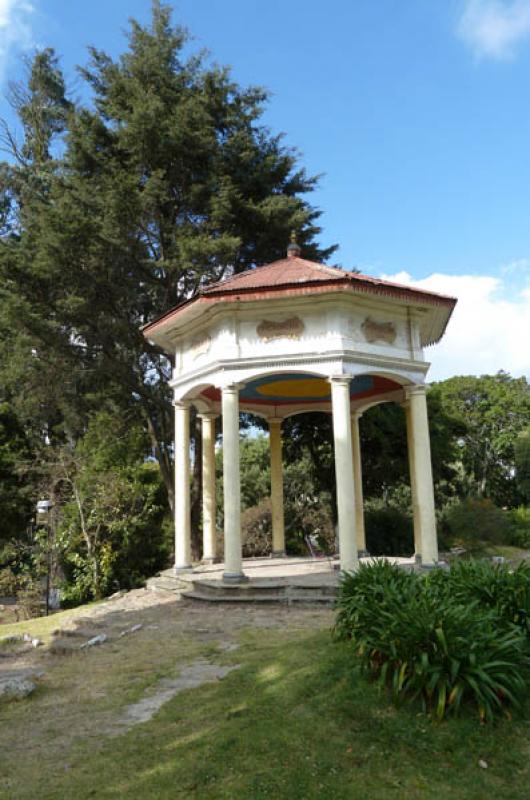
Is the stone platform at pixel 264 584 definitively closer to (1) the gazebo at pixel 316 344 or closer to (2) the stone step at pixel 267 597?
(2) the stone step at pixel 267 597

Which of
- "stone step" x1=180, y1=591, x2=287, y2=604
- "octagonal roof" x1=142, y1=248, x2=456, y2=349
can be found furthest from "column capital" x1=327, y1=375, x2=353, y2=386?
"stone step" x1=180, y1=591, x2=287, y2=604

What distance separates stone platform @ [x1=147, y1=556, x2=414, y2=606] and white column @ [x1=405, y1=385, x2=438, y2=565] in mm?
873

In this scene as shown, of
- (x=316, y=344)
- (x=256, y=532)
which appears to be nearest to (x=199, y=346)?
(x=316, y=344)

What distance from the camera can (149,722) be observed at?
5215mm

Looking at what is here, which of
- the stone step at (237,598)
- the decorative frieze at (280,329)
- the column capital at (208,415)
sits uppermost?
the decorative frieze at (280,329)

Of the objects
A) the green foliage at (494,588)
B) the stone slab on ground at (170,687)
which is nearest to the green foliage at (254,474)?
the stone slab on ground at (170,687)

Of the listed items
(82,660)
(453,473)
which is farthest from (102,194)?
(453,473)

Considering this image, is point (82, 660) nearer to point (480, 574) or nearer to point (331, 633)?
point (331, 633)

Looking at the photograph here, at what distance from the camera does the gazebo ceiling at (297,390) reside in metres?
14.9

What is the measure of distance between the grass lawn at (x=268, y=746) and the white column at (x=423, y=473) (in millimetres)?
5906

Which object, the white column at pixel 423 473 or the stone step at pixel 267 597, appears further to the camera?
the white column at pixel 423 473

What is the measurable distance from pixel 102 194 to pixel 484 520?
16870mm

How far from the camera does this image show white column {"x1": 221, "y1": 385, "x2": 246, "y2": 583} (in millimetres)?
11117

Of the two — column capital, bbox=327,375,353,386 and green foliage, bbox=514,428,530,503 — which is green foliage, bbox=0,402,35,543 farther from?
green foliage, bbox=514,428,530,503
